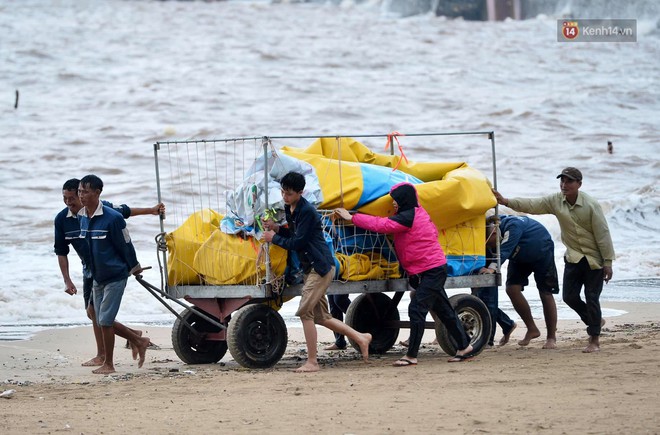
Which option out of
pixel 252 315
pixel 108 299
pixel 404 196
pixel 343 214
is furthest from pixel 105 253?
pixel 404 196

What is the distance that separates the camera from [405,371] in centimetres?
758

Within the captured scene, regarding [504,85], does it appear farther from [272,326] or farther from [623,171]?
[272,326]

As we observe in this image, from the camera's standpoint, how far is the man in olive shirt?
27.9 feet

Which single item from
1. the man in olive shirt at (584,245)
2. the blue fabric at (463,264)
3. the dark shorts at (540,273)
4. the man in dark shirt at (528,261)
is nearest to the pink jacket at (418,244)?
the blue fabric at (463,264)

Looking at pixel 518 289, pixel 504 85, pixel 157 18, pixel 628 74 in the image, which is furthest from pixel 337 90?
pixel 518 289

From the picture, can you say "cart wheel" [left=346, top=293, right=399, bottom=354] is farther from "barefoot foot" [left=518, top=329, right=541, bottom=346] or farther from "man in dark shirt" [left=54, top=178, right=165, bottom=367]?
"man in dark shirt" [left=54, top=178, right=165, bottom=367]

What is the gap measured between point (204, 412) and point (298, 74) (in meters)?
34.6

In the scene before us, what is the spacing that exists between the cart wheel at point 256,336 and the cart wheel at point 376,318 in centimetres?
118

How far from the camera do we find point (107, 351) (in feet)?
26.4

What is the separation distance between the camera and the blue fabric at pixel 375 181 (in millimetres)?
8188

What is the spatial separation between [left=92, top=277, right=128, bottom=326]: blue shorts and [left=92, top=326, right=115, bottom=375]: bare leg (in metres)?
0.06

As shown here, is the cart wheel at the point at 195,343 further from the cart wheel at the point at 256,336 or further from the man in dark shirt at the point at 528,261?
the man in dark shirt at the point at 528,261

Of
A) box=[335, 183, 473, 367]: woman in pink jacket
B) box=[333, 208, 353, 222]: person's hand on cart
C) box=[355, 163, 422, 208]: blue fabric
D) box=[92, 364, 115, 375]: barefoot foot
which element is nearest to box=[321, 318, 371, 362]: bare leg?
box=[335, 183, 473, 367]: woman in pink jacket

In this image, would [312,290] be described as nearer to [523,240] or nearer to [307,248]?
[307,248]
